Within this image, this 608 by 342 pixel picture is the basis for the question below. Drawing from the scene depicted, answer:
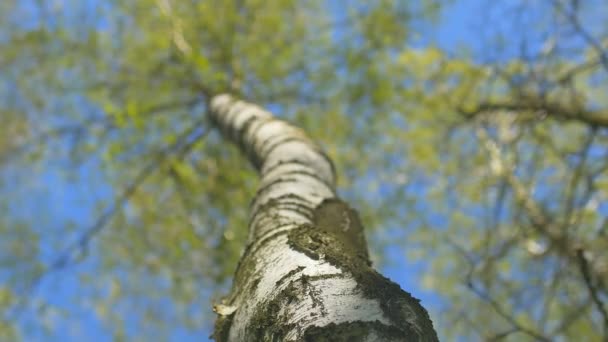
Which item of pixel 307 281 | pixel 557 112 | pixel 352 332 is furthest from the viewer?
pixel 557 112

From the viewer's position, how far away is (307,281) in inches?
35.8

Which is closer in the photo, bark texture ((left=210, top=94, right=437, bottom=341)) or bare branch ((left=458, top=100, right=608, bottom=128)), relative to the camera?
bark texture ((left=210, top=94, right=437, bottom=341))

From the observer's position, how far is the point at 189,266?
4.31 meters

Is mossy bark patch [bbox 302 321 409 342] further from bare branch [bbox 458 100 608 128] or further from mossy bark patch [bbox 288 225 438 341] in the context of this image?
bare branch [bbox 458 100 608 128]

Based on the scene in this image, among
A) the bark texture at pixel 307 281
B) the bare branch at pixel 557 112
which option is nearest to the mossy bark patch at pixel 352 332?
the bark texture at pixel 307 281

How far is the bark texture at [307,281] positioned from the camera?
0.79m

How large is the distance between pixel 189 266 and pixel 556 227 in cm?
291

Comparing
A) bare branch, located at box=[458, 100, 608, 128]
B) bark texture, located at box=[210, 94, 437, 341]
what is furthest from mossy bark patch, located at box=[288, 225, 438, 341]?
bare branch, located at box=[458, 100, 608, 128]

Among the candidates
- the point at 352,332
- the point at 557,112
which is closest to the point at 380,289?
the point at 352,332

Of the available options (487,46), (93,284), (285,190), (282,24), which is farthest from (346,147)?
(285,190)

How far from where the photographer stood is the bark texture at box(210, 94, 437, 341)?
792 millimetres

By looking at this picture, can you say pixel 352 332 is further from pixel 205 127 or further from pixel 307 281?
pixel 205 127

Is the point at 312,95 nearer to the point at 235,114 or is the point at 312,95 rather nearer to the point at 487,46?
the point at 487,46

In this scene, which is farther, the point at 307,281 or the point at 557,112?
the point at 557,112
